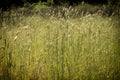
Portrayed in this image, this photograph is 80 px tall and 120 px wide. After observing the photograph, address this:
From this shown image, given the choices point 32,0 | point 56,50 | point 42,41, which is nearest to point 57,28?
point 42,41

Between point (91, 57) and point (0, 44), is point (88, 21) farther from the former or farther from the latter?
point (0, 44)

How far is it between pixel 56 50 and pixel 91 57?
373 millimetres

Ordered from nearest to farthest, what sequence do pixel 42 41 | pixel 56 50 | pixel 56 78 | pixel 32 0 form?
pixel 56 78, pixel 56 50, pixel 42 41, pixel 32 0

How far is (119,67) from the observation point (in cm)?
219

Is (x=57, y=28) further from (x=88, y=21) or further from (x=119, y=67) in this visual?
(x=119, y=67)

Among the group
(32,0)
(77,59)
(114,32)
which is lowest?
(77,59)

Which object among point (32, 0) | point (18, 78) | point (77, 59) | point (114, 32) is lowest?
point (18, 78)

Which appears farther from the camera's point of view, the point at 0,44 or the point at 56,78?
the point at 0,44

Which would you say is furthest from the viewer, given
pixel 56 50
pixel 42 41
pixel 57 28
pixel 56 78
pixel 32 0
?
pixel 32 0

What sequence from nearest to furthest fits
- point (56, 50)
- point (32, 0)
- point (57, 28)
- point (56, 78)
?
point (56, 78) → point (56, 50) → point (57, 28) → point (32, 0)

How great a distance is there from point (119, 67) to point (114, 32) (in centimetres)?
54

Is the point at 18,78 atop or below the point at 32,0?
below

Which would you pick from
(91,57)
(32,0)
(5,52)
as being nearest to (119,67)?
(91,57)

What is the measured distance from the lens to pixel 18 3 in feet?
14.5
